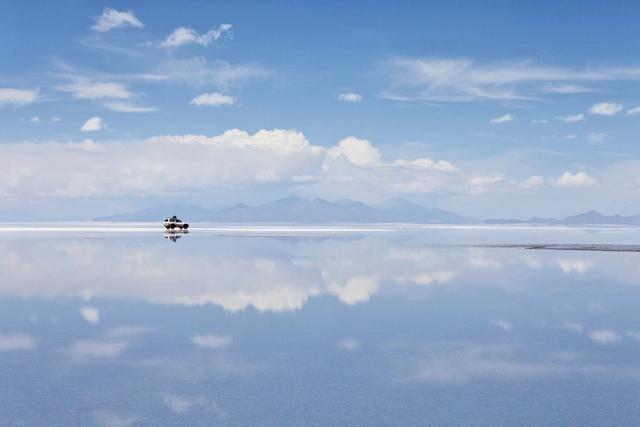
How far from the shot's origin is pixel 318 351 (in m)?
16.4

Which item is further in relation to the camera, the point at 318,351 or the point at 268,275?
the point at 268,275

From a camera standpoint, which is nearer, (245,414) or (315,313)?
(245,414)

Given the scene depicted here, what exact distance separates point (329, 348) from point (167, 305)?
9.33 metres

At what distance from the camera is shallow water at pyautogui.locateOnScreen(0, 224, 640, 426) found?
11547 mm

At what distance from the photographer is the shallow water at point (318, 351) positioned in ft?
37.9

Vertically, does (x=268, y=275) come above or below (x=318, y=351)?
above

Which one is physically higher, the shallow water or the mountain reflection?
the mountain reflection

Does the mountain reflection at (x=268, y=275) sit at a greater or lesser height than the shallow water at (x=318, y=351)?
greater

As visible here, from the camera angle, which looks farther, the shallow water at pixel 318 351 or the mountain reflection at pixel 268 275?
the mountain reflection at pixel 268 275

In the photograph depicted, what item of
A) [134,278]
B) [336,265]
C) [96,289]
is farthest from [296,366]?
[336,265]

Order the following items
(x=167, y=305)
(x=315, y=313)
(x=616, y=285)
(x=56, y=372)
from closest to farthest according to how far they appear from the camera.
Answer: (x=56, y=372) < (x=315, y=313) < (x=167, y=305) < (x=616, y=285)

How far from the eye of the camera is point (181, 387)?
12.9 meters

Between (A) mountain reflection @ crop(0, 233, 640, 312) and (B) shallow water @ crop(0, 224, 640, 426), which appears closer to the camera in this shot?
(B) shallow water @ crop(0, 224, 640, 426)

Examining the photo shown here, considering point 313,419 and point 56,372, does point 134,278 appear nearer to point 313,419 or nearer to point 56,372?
point 56,372
